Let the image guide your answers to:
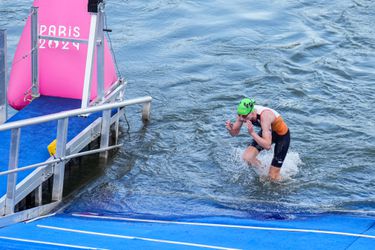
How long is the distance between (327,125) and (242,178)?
9.39 feet

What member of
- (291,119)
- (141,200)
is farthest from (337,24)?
(141,200)

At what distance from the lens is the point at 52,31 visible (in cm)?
1225

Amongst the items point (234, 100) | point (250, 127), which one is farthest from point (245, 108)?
point (234, 100)

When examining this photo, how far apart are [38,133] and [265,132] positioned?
3329mm

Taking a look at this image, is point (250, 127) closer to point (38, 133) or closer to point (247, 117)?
point (247, 117)

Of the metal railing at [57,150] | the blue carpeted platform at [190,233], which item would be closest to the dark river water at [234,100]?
the metal railing at [57,150]

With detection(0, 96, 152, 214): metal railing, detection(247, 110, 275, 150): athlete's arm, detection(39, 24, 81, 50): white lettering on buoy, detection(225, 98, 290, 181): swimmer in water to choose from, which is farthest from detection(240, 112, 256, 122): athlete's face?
detection(39, 24, 81, 50): white lettering on buoy

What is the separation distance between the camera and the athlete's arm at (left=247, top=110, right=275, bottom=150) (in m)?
10.7

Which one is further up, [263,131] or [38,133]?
[263,131]

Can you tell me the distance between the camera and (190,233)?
8320mm

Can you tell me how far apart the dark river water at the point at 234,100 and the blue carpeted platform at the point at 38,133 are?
0.82 metres

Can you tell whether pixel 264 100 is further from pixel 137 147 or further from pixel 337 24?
pixel 337 24

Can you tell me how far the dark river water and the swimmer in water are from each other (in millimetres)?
303

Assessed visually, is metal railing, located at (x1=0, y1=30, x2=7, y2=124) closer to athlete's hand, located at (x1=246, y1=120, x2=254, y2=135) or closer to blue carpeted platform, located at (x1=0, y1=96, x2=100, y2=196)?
blue carpeted platform, located at (x1=0, y1=96, x2=100, y2=196)
